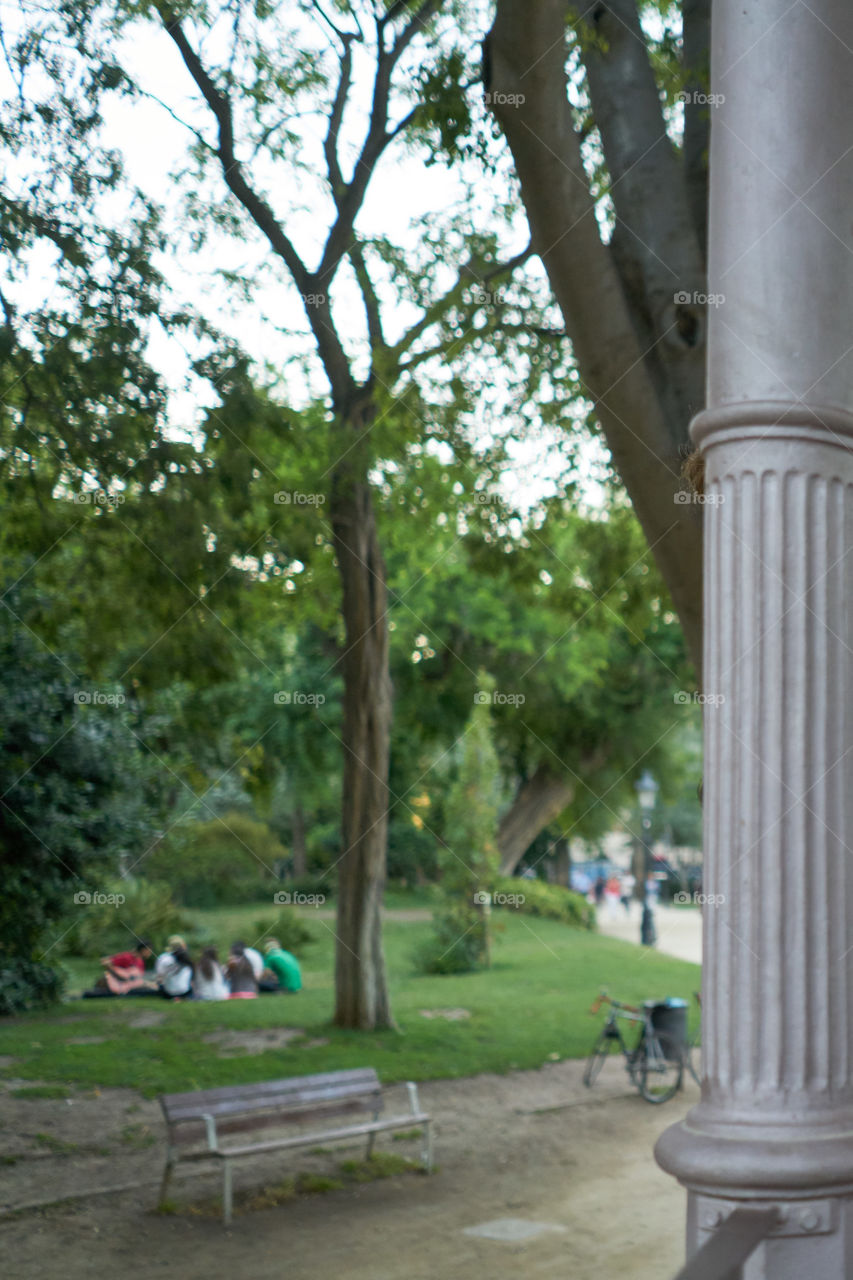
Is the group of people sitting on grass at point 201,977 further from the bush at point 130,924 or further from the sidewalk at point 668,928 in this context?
the sidewalk at point 668,928

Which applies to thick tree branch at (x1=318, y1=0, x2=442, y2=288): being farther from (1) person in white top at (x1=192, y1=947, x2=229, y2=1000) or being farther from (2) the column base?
(2) the column base

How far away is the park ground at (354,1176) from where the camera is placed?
21.7 feet

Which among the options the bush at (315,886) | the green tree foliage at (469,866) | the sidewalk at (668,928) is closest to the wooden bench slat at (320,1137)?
the green tree foliage at (469,866)

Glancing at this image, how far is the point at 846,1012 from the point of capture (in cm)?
267

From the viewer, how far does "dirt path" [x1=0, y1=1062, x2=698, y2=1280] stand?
21.2 feet

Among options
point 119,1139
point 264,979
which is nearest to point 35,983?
point 264,979

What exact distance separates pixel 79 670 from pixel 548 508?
6.05 metres

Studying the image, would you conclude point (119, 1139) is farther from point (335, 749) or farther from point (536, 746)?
point (536, 746)

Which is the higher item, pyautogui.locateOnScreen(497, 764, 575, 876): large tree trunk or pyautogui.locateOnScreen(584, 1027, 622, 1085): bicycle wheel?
pyautogui.locateOnScreen(497, 764, 575, 876): large tree trunk

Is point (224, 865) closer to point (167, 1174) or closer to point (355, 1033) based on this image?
point (355, 1033)
